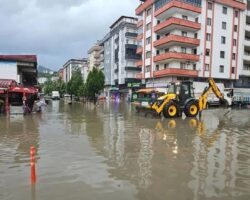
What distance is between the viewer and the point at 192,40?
49.3 meters

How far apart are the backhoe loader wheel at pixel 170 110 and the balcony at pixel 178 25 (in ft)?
90.4

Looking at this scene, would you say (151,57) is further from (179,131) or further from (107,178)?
(107,178)

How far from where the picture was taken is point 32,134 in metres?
14.5

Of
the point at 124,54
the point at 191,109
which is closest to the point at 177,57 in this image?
the point at 191,109

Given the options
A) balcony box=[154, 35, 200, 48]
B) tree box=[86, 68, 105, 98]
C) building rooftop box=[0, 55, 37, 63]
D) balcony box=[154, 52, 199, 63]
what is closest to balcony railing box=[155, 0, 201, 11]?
balcony box=[154, 35, 200, 48]

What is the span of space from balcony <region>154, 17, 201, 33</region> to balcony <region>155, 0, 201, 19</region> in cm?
178

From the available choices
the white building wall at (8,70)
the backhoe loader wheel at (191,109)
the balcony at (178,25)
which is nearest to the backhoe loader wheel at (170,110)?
the backhoe loader wheel at (191,109)

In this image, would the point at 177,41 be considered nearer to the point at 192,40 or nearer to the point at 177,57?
the point at 177,57

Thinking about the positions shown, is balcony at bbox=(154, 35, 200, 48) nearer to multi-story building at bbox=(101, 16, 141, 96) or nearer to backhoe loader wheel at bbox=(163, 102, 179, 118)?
multi-story building at bbox=(101, 16, 141, 96)

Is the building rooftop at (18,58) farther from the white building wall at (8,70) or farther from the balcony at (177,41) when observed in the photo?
the balcony at (177,41)

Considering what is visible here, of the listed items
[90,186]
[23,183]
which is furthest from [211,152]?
[23,183]

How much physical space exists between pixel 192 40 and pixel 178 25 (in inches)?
146

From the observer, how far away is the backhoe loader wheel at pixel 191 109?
77.6ft

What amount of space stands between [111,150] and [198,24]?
43.7 m
